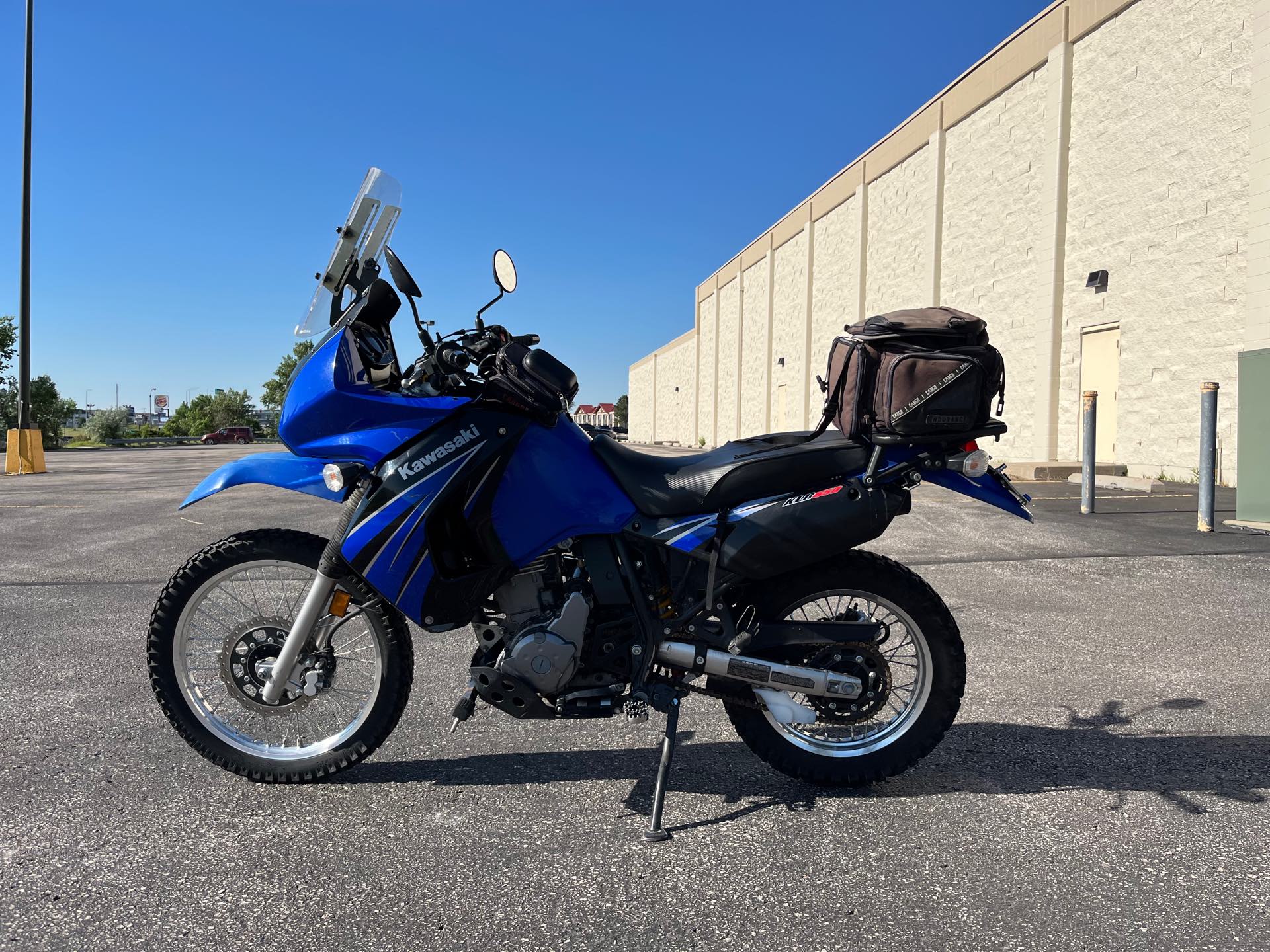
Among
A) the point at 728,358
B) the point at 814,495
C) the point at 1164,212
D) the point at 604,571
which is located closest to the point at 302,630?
the point at 604,571

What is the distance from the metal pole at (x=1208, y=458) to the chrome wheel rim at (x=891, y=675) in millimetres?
7211

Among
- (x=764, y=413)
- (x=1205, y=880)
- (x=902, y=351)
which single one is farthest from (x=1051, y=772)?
(x=764, y=413)

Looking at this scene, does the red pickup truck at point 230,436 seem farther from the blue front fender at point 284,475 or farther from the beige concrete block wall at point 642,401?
the blue front fender at point 284,475

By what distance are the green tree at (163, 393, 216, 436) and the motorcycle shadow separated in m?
107

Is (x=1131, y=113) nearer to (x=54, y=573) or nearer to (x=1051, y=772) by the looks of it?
(x=1051, y=772)

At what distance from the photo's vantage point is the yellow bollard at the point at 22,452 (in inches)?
742

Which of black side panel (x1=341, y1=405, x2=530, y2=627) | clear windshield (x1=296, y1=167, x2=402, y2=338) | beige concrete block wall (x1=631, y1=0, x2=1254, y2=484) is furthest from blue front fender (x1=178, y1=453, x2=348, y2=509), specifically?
beige concrete block wall (x1=631, y1=0, x2=1254, y2=484)

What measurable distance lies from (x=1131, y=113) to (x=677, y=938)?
17952mm

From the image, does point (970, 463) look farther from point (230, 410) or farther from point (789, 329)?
point (230, 410)

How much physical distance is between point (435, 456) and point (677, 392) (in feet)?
194

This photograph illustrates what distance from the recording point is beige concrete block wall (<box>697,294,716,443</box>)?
1972 inches

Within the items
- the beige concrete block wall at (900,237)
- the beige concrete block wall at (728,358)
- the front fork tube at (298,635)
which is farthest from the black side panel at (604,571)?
the beige concrete block wall at (728,358)

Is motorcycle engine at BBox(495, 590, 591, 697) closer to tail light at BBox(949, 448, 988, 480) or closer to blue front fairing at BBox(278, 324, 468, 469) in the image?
blue front fairing at BBox(278, 324, 468, 469)

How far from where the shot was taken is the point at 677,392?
6125 centimetres
